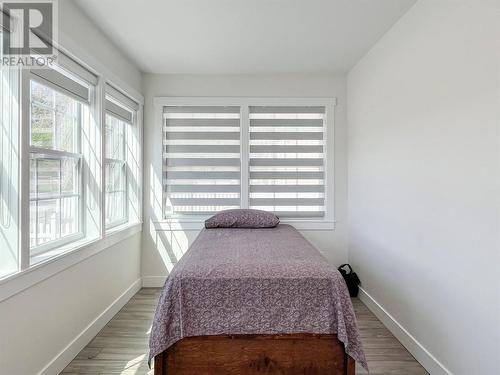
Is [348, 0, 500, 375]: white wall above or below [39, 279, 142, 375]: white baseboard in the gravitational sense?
above

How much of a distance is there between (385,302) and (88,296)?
2547mm

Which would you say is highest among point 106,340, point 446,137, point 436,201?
point 446,137

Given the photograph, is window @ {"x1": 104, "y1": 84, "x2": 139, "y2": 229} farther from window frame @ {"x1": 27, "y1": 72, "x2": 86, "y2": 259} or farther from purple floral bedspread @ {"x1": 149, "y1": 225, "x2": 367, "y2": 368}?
purple floral bedspread @ {"x1": 149, "y1": 225, "x2": 367, "y2": 368}

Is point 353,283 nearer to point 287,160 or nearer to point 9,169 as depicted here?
point 287,160

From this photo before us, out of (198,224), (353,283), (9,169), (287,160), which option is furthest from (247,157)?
(9,169)

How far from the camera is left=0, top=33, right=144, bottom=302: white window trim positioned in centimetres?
164

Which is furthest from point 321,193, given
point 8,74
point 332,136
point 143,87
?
point 8,74

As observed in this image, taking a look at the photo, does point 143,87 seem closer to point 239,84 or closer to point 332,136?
point 239,84

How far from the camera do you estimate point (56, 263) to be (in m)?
1.94

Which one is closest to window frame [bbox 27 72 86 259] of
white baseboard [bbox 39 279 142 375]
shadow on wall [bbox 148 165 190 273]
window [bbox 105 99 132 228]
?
window [bbox 105 99 132 228]

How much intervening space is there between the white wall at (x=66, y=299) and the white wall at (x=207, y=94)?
45 cm

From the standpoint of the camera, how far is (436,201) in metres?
1.94

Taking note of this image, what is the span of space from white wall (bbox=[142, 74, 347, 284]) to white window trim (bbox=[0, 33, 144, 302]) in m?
0.43

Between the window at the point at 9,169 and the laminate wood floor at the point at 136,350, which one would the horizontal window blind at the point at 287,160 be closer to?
the laminate wood floor at the point at 136,350
